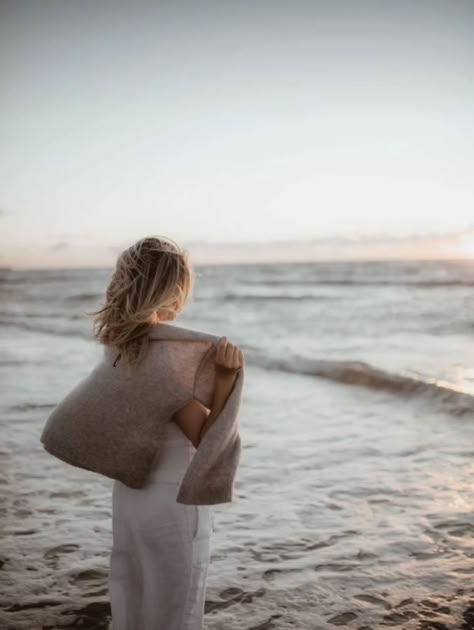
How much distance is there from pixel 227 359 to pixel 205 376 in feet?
0.32

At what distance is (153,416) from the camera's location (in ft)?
7.60

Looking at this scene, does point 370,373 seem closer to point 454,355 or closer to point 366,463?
point 454,355

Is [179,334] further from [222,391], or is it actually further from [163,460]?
[163,460]

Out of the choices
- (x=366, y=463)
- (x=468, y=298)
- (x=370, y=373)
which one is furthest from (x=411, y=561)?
(x=468, y=298)

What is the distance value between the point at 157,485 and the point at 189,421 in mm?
252

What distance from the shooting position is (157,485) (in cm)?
239

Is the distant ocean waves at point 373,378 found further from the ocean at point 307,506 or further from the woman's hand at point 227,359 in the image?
the woman's hand at point 227,359

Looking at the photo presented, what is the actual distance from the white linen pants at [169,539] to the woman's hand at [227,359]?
26 centimetres

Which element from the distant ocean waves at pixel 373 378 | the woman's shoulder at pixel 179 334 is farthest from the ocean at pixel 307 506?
the woman's shoulder at pixel 179 334

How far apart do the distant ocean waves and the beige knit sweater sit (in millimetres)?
6173

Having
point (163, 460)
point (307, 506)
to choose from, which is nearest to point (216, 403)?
point (163, 460)

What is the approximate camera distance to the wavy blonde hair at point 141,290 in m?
2.32

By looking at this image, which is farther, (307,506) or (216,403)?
(307,506)

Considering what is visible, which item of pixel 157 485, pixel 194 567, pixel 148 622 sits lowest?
pixel 148 622
